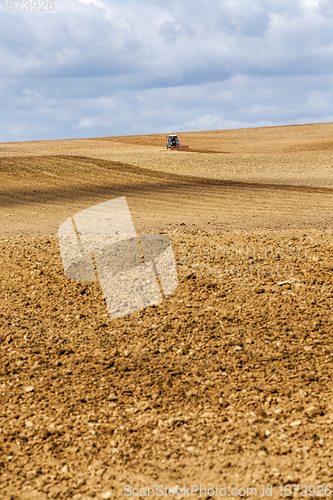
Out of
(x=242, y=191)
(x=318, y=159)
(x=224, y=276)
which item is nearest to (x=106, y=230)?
(x=224, y=276)

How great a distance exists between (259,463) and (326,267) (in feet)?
11.2

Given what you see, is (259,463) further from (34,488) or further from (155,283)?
(155,283)

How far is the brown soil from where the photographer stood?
353 centimetres
